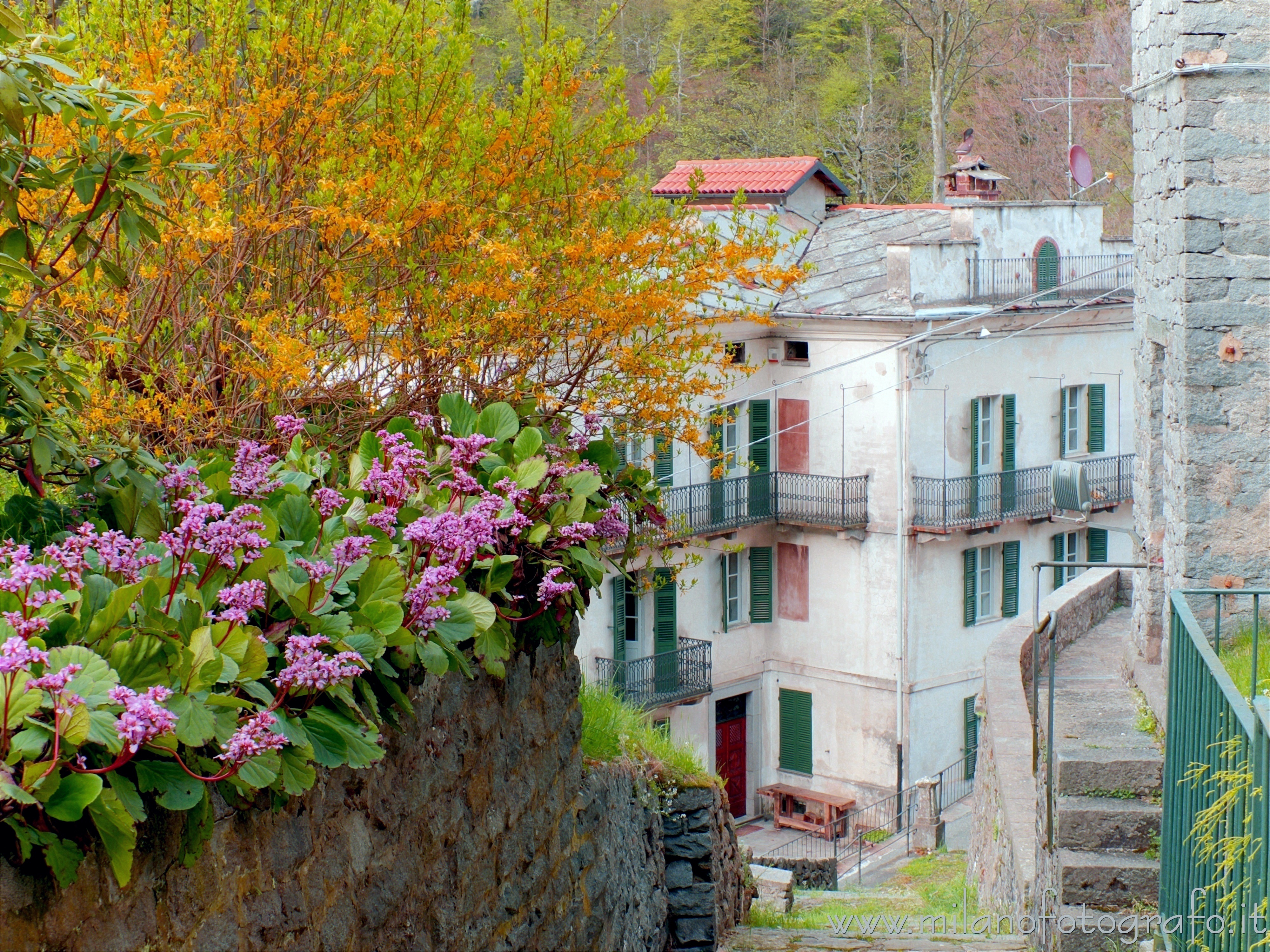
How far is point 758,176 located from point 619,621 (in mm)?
8446

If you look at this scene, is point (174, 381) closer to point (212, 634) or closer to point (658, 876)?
point (212, 634)

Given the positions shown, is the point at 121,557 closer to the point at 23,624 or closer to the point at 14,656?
the point at 23,624

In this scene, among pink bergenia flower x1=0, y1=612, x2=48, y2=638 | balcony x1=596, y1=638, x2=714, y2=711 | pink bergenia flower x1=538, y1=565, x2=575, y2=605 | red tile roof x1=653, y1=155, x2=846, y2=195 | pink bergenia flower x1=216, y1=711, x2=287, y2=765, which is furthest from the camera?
red tile roof x1=653, y1=155, x2=846, y2=195

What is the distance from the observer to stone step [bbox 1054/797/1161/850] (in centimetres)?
629

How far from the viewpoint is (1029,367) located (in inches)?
946

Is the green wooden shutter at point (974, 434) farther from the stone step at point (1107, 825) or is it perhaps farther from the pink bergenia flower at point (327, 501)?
the pink bergenia flower at point (327, 501)

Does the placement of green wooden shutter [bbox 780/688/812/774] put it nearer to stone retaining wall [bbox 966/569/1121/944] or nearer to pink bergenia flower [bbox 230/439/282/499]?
stone retaining wall [bbox 966/569/1121/944]

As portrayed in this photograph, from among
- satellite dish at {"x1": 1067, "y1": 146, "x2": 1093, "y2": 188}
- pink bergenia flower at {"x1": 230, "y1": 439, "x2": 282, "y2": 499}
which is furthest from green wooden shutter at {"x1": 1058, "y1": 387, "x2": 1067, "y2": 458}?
pink bergenia flower at {"x1": 230, "y1": 439, "x2": 282, "y2": 499}

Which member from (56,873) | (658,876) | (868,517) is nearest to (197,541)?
(56,873)

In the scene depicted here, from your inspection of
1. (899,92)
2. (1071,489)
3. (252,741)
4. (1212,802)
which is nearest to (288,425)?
(252,741)

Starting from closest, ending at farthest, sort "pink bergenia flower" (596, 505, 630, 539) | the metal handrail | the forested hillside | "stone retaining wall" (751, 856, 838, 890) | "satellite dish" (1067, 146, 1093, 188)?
"pink bergenia flower" (596, 505, 630, 539), "stone retaining wall" (751, 856, 838, 890), "satellite dish" (1067, 146, 1093, 188), the metal handrail, the forested hillside

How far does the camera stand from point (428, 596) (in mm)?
3693

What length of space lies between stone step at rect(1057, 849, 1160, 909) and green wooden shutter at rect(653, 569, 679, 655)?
15596 millimetres

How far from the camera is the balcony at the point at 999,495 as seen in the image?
74.0ft
